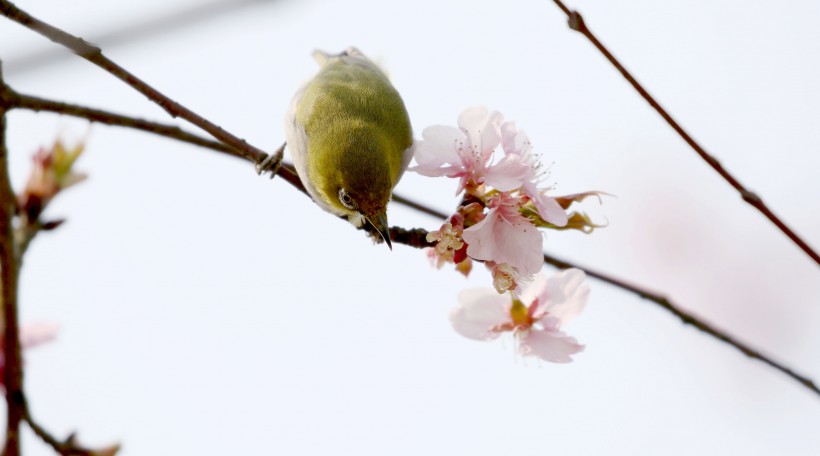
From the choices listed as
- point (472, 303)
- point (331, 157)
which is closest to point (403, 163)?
point (331, 157)

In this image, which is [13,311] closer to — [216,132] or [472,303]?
[216,132]

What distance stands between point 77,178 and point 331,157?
3.88 ft

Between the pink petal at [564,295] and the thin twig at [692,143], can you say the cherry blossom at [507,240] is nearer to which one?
the pink petal at [564,295]

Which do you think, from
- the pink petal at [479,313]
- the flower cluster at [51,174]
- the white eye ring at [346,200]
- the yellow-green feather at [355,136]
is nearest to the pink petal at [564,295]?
the pink petal at [479,313]

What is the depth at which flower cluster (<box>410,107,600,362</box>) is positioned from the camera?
2402 millimetres

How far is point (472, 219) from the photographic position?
8.27 feet

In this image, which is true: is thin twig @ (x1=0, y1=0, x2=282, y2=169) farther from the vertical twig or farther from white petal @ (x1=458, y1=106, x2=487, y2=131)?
white petal @ (x1=458, y1=106, x2=487, y2=131)

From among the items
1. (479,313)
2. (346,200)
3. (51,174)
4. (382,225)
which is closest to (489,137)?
(382,225)

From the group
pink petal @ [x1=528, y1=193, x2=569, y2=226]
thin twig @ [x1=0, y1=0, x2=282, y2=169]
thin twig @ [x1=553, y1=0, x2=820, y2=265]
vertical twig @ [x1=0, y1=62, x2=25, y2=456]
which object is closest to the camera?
thin twig @ [x1=553, y1=0, x2=820, y2=265]

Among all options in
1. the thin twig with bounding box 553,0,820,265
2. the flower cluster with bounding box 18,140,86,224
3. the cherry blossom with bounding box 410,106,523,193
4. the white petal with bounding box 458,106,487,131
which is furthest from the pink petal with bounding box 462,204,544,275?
the flower cluster with bounding box 18,140,86,224

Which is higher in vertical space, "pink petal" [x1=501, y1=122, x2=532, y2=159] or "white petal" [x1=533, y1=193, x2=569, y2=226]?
"pink petal" [x1=501, y1=122, x2=532, y2=159]

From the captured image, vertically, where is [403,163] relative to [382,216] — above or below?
above

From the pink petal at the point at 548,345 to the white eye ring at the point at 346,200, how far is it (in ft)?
2.91

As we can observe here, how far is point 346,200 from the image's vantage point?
3.30 metres
